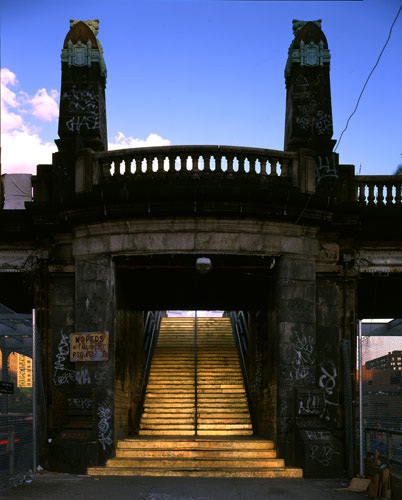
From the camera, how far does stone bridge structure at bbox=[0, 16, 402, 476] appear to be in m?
13.4

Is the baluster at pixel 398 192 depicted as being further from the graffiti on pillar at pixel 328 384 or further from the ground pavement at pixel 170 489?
the ground pavement at pixel 170 489

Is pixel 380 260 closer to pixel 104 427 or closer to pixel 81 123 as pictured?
pixel 104 427

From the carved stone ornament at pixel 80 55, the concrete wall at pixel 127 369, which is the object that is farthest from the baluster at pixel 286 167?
the carved stone ornament at pixel 80 55

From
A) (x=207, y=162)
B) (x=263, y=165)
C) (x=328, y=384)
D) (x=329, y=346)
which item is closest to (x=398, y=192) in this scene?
(x=263, y=165)

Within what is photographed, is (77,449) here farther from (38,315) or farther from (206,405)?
(206,405)

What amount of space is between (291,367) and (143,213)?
456 cm

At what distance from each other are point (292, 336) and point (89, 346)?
438 cm

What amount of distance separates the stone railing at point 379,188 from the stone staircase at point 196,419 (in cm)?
626

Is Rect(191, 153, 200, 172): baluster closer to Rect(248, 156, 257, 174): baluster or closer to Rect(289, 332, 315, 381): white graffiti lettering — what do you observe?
Rect(248, 156, 257, 174): baluster

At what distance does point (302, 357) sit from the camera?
13586mm

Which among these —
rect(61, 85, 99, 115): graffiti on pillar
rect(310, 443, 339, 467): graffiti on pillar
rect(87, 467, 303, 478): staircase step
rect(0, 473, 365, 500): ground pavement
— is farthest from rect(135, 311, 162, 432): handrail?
rect(61, 85, 99, 115): graffiti on pillar

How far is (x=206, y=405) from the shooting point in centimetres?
1897

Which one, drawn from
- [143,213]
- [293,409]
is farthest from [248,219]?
[293,409]

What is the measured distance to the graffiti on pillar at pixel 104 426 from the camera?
1314 cm
